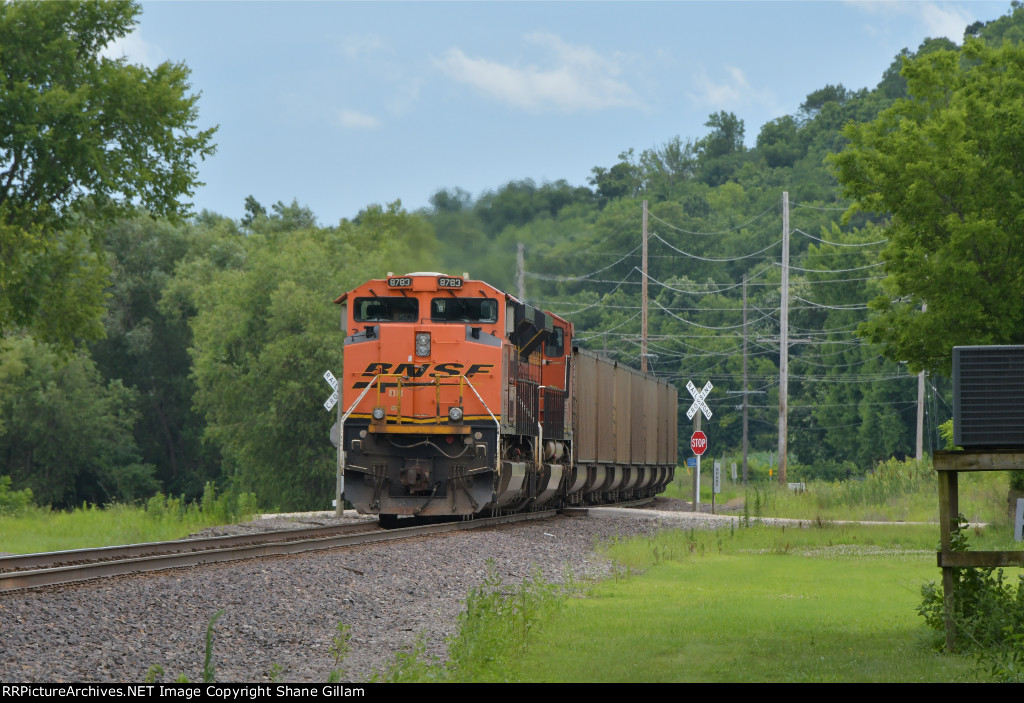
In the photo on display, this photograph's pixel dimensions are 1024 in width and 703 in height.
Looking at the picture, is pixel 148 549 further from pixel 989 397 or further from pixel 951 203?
pixel 951 203

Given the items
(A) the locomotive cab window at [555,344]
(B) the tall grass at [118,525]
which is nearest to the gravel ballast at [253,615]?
(B) the tall grass at [118,525]

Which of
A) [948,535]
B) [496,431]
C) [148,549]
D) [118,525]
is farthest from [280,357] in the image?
[948,535]

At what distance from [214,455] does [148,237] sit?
510 inches

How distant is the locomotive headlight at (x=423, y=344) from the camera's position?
20.3m

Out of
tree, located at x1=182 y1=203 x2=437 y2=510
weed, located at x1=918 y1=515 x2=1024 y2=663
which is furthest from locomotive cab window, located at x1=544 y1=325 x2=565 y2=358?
tree, located at x1=182 y1=203 x2=437 y2=510

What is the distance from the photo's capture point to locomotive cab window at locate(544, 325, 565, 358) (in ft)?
81.5

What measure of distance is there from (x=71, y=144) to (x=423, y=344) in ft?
60.3

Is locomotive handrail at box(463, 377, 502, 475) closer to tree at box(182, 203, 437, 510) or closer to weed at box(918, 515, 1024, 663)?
weed at box(918, 515, 1024, 663)

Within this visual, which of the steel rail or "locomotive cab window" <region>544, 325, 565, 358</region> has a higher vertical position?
"locomotive cab window" <region>544, 325, 565, 358</region>

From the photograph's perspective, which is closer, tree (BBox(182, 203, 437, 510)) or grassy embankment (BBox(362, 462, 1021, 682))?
grassy embankment (BBox(362, 462, 1021, 682))

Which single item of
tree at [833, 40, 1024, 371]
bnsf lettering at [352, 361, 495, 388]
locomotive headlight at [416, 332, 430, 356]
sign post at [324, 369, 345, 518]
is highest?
→ tree at [833, 40, 1024, 371]

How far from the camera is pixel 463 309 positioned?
20.9 metres

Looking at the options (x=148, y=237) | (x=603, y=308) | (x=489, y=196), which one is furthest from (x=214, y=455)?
(x=489, y=196)

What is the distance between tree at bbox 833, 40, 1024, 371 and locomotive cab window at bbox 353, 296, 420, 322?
960 centimetres
